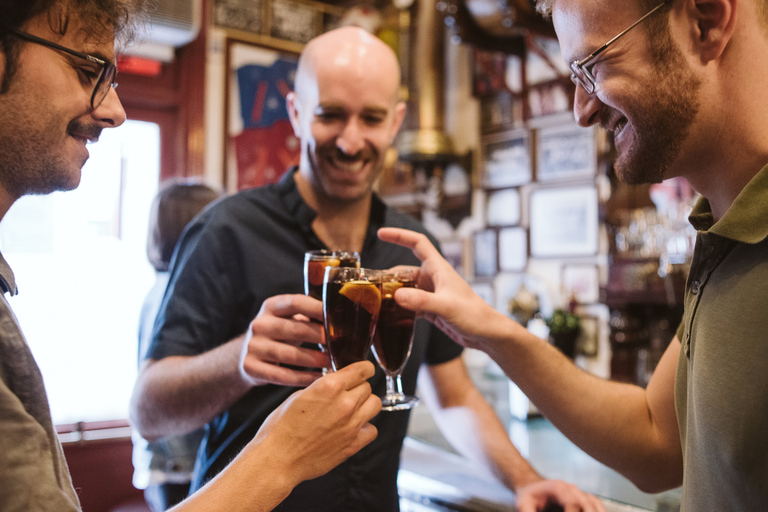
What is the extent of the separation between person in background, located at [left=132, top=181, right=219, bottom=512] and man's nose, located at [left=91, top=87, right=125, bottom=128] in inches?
41.9

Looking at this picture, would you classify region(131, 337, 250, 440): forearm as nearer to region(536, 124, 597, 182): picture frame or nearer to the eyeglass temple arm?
the eyeglass temple arm

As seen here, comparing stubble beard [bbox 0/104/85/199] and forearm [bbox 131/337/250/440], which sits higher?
stubble beard [bbox 0/104/85/199]

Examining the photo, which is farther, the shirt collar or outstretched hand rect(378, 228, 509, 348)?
outstretched hand rect(378, 228, 509, 348)

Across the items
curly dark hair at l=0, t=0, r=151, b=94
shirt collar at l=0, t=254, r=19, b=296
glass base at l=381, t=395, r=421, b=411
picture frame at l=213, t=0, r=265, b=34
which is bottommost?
glass base at l=381, t=395, r=421, b=411

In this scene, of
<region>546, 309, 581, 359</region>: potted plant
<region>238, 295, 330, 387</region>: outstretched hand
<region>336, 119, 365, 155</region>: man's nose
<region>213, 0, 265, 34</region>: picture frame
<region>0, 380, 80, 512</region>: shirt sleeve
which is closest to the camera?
<region>0, 380, 80, 512</region>: shirt sleeve

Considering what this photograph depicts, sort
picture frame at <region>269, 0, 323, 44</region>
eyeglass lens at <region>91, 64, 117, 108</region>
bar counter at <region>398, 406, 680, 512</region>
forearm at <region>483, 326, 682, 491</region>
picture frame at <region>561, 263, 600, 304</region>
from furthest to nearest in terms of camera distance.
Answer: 1. picture frame at <region>269, 0, 323, 44</region>
2. picture frame at <region>561, 263, 600, 304</region>
3. bar counter at <region>398, 406, 680, 512</region>
4. forearm at <region>483, 326, 682, 491</region>
5. eyeglass lens at <region>91, 64, 117, 108</region>

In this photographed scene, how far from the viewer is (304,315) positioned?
124cm

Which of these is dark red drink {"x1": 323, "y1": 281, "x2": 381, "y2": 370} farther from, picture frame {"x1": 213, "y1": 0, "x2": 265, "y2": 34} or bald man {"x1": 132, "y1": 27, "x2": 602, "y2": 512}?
picture frame {"x1": 213, "y1": 0, "x2": 265, "y2": 34}

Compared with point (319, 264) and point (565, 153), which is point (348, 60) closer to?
point (319, 264)

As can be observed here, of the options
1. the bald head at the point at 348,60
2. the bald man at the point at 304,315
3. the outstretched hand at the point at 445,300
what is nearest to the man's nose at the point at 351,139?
the bald man at the point at 304,315

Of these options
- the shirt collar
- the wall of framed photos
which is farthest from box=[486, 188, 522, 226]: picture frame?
the shirt collar

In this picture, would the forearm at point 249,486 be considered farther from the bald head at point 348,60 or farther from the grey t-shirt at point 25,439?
the bald head at point 348,60

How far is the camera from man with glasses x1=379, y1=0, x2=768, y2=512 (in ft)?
2.82

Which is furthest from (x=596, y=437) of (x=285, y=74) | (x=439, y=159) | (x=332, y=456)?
(x=285, y=74)
